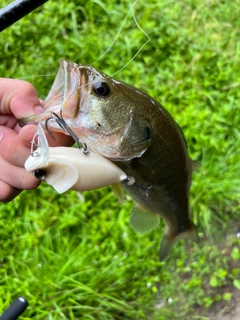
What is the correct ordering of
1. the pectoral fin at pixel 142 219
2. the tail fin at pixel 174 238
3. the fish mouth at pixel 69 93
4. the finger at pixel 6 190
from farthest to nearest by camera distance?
the tail fin at pixel 174 238 → the pectoral fin at pixel 142 219 → the finger at pixel 6 190 → the fish mouth at pixel 69 93

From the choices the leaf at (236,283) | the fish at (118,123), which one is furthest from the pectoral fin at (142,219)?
the leaf at (236,283)

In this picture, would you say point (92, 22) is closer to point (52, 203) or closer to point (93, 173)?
point (52, 203)

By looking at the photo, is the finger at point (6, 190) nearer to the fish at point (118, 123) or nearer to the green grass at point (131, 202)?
the fish at point (118, 123)

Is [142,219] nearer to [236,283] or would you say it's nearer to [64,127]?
[64,127]

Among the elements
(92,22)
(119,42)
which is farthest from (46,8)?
(119,42)

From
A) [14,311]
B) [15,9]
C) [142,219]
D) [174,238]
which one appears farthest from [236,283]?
[15,9]

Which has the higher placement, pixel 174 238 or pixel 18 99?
pixel 18 99
